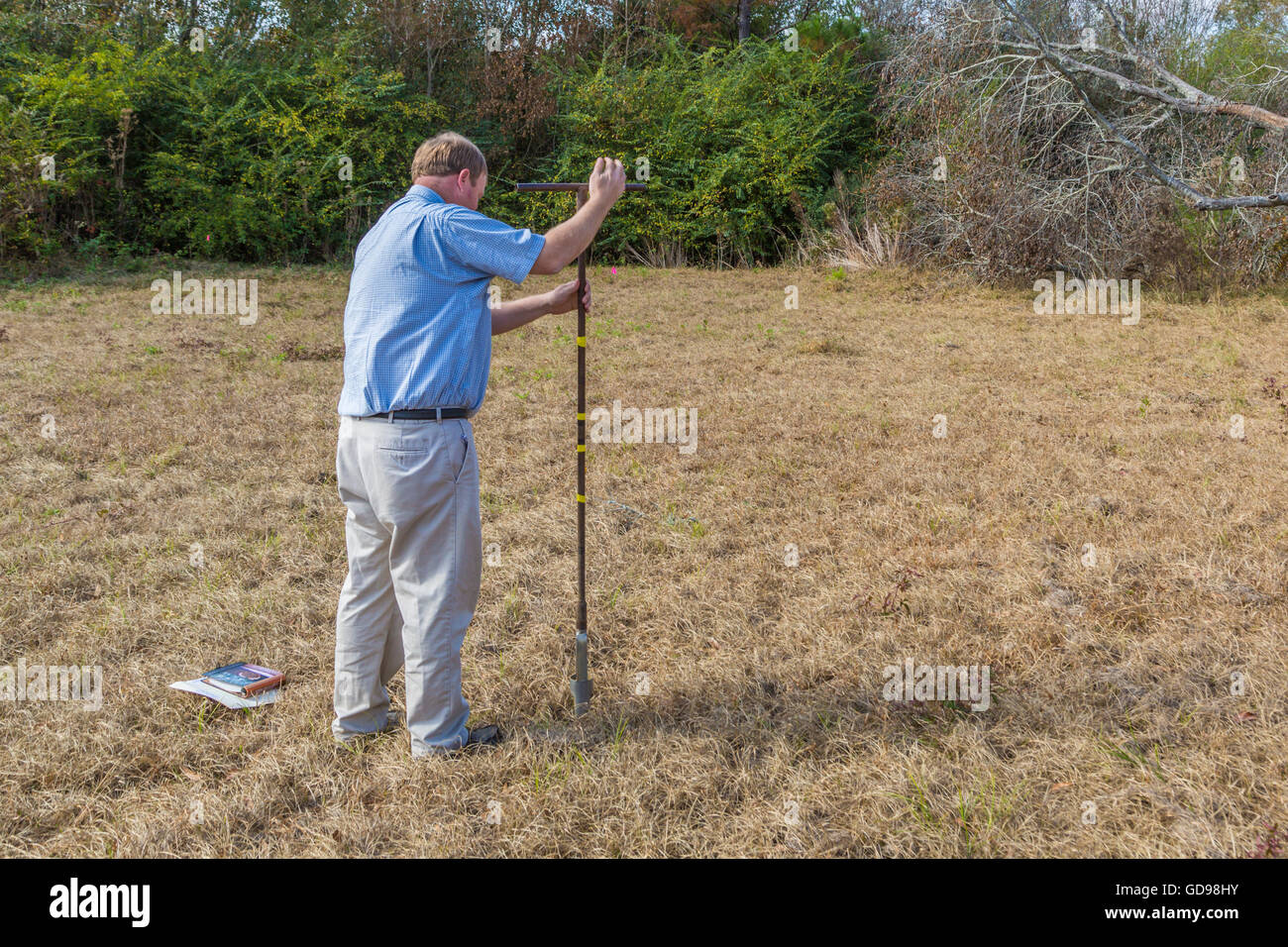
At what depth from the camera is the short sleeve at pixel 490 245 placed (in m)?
2.78

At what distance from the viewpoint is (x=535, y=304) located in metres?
3.28

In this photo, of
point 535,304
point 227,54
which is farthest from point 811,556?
point 227,54

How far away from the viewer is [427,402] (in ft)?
9.26

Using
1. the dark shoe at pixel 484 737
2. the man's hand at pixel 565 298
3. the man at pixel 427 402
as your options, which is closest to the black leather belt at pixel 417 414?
the man at pixel 427 402

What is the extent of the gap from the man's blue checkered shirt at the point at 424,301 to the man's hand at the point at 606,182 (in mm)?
242

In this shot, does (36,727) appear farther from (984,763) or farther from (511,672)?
(984,763)

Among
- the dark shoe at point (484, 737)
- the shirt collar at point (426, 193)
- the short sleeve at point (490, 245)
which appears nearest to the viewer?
the short sleeve at point (490, 245)

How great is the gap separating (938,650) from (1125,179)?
11.7 meters

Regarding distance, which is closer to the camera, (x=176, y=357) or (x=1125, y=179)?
(x=176, y=357)

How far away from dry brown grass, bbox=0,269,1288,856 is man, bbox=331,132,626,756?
0.44 m
